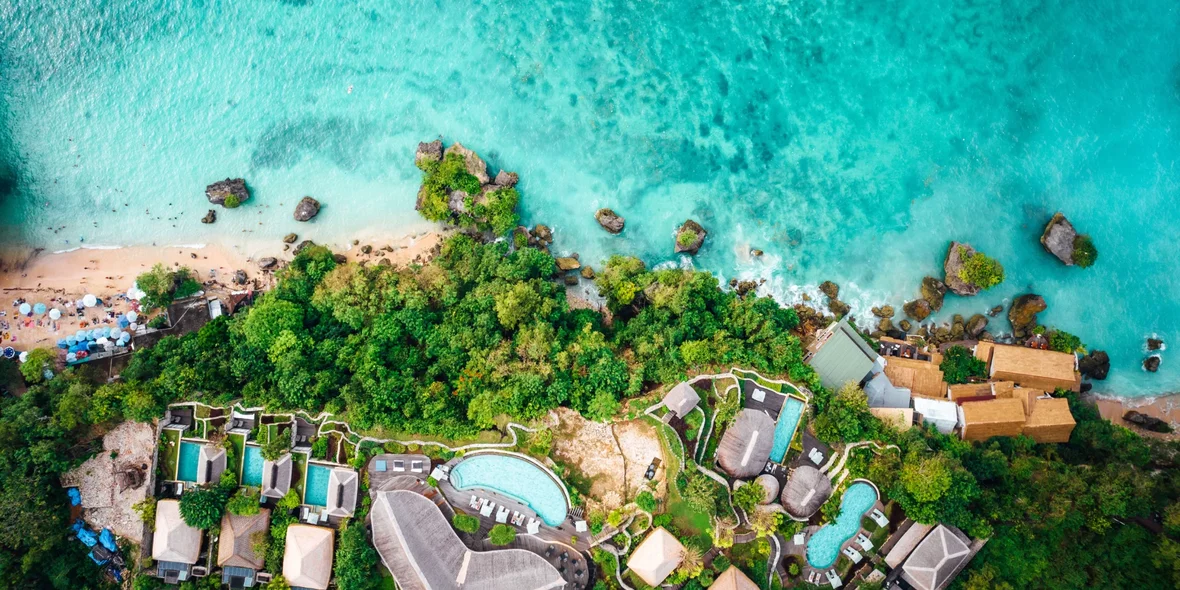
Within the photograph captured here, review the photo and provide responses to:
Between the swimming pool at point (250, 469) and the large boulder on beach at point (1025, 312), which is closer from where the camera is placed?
the swimming pool at point (250, 469)

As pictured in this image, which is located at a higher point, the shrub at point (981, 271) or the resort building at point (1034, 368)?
the shrub at point (981, 271)

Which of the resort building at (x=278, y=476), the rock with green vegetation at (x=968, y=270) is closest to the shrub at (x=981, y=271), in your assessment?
the rock with green vegetation at (x=968, y=270)

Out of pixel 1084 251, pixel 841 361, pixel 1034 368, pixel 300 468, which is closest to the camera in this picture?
pixel 300 468

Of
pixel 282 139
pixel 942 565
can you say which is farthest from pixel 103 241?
pixel 942 565

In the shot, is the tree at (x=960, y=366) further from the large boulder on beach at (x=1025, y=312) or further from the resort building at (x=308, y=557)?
the resort building at (x=308, y=557)

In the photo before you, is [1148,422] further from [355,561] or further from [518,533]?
[355,561]

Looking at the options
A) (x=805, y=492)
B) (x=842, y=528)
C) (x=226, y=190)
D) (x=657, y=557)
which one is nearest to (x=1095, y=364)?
(x=842, y=528)

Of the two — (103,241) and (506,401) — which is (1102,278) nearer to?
(506,401)
